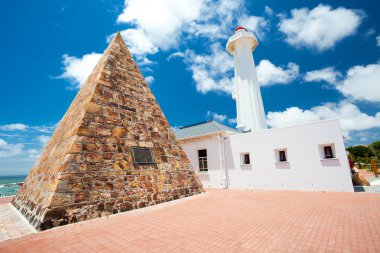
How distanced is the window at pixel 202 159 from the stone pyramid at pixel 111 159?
4.80 meters

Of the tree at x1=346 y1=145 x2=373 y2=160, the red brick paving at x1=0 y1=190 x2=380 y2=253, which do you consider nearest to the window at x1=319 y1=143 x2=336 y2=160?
the red brick paving at x1=0 y1=190 x2=380 y2=253

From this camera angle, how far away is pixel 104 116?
256 inches

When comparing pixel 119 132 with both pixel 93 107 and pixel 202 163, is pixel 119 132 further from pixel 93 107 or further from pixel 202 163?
pixel 202 163

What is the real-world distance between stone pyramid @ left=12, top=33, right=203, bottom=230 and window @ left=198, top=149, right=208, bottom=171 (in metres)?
4.80

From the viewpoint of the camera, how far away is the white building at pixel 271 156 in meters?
9.37

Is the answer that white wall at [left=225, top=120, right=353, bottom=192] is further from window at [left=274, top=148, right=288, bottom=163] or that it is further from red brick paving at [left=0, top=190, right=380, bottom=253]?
red brick paving at [left=0, top=190, right=380, bottom=253]

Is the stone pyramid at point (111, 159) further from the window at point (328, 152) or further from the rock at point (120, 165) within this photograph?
the window at point (328, 152)

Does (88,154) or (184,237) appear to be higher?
(88,154)

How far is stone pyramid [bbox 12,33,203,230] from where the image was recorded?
16.3 feet

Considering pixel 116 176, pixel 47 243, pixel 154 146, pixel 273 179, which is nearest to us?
pixel 47 243

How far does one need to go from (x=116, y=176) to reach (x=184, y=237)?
128 inches

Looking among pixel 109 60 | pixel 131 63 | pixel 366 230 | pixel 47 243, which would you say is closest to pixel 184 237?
pixel 47 243

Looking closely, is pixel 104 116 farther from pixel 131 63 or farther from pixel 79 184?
pixel 131 63

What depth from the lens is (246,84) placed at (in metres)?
17.3
